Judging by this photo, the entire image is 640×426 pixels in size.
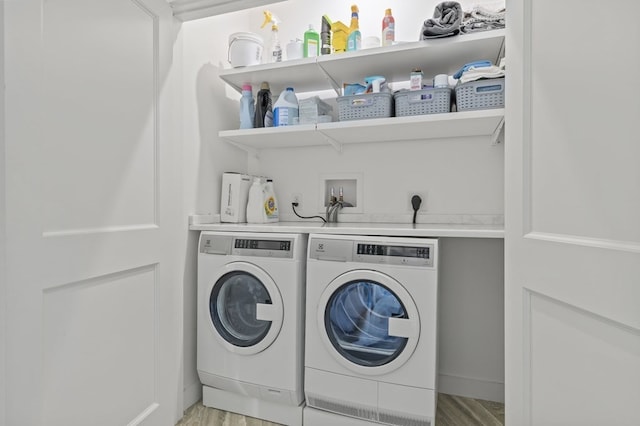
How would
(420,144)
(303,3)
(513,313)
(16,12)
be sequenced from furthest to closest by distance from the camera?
(303,3)
(420,144)
(513,313)
(16,12)

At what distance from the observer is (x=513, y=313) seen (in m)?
1.10

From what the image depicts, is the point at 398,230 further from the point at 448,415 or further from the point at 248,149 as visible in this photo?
the point at 248,149

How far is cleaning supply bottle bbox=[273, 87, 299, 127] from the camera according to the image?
6.68 ft

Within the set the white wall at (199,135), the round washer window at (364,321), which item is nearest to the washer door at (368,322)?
the round washer window at (364,321)

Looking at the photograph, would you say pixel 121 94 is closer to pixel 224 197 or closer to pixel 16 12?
pixel 16 12

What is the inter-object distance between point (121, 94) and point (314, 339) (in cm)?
135

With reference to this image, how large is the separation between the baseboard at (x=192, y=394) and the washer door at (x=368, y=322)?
0.87m

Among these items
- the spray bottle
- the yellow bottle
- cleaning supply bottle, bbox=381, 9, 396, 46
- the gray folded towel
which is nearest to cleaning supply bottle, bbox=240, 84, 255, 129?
the spray bottle

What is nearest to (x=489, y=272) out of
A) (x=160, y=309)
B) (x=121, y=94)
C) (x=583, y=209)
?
(x=583, y=209)

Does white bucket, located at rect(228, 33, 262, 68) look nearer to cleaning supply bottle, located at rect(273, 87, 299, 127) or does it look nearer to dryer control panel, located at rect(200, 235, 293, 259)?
cleaning supply bottle, located at rect(273, 87, 299, 127)

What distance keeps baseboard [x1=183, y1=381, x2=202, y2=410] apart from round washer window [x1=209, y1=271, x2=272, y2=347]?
41 cm

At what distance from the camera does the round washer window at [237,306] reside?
1795 millimetres

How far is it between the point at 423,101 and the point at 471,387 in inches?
65.3

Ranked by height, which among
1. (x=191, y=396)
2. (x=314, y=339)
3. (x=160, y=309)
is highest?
(x=160, y=309)
